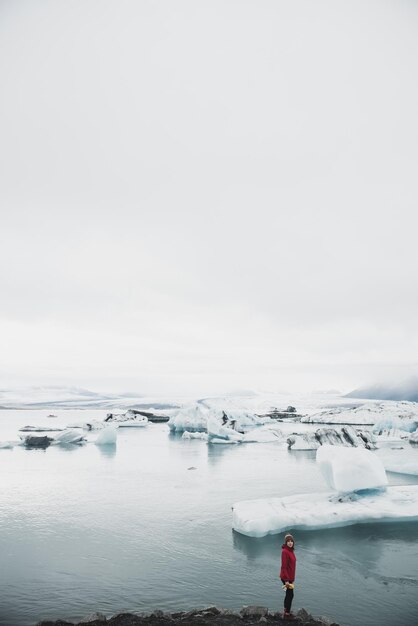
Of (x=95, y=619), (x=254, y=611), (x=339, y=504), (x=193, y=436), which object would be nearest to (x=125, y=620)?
(x=95, y=619)

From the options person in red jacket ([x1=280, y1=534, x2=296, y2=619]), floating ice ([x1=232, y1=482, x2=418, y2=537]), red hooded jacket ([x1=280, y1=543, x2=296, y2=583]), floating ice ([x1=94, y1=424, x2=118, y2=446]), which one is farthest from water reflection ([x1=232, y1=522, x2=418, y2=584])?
floating ice ([x1=94, y1=424, x2=118, y2=446])

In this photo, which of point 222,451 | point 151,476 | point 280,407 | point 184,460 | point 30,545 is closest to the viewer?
point 30,545

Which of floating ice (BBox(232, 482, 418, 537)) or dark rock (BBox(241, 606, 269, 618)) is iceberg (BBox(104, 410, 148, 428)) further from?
dark rock (BBox(241, 606, 269, 618))

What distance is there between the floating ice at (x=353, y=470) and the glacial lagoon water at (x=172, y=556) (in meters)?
1.17

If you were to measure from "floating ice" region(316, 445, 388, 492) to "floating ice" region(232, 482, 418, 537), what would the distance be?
464 millimetres

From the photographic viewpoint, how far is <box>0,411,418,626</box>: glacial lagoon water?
785 centimetres

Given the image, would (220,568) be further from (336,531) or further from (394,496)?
(394,496)

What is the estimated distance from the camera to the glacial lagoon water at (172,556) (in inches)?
309

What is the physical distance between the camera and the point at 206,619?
680 centimetres

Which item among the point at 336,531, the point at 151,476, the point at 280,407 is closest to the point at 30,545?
the point at 336,531

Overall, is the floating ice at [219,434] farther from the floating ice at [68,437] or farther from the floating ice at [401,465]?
the floating ice at [401,465]

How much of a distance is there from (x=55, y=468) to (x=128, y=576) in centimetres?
1513

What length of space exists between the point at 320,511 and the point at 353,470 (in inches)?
69.2

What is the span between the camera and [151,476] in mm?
20594
